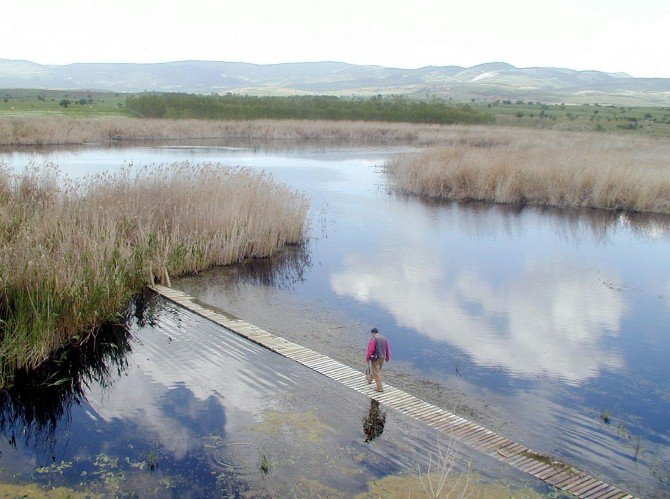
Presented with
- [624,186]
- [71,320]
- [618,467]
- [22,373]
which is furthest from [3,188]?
[624,186]

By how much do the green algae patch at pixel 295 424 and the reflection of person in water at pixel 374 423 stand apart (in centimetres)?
36

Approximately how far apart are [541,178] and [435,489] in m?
18.5

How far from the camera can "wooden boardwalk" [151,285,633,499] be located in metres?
5.88

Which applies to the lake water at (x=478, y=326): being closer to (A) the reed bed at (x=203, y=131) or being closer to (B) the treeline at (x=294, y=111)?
(A) the reed bed at (x=203, y=131)

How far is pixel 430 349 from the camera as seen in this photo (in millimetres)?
9227

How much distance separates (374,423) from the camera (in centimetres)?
678

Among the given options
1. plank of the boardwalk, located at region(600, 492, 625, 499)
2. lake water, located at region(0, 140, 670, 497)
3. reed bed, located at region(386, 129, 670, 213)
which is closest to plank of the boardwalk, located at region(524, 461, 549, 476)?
lake water, located at region(0, 140, 670, 497)

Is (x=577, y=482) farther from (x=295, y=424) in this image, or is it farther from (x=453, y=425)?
(x=295, y=424)

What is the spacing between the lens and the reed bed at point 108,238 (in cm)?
836

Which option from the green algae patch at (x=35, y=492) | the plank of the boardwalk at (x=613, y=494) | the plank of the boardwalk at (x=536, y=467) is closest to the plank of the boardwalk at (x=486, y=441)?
the plank of the boardwalk at (x=536, y=467)

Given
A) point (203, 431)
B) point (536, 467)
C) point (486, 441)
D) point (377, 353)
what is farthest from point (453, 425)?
point (203, 431)

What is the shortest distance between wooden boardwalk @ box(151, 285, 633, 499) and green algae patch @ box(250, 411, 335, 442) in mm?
795

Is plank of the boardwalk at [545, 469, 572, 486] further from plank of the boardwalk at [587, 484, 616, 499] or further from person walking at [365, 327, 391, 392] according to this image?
person walking at [365, 327, 391, 392]

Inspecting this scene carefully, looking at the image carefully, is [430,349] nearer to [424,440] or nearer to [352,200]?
[424,440]
